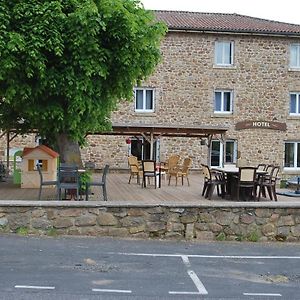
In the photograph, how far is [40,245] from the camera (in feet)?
26.6

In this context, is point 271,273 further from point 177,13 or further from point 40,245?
point 177,13

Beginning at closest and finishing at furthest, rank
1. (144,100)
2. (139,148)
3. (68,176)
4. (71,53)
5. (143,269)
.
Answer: (143,269) < (71,53) < (68,176) < (144,100) < (139,148)

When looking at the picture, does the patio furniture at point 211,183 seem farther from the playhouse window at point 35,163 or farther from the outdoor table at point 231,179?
the playhouse window at point 35,163

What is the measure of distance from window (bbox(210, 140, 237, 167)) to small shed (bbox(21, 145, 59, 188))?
13.1 meters

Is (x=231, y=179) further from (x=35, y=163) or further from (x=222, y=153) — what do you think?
(x=222, y=153)

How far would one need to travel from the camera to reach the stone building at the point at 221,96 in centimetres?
2736

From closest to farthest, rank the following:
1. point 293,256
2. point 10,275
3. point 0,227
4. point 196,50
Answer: point 10,275, point 293,256, point 0,227, point 196,50

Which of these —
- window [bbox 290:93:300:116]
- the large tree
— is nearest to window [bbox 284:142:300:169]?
window [bbox 290:93:300:116]

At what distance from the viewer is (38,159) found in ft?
53.8

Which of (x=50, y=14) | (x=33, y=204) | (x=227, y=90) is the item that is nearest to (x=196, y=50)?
(x=227, y=90)

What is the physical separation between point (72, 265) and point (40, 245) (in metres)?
1.54

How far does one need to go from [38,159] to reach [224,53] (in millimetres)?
14946

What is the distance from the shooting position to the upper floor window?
27750 millimetres

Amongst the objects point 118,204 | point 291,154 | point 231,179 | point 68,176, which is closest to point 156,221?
point 118,204
